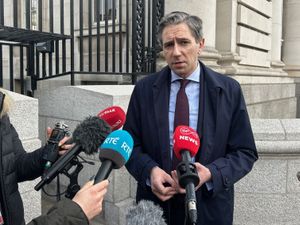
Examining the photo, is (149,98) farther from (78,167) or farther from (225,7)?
(225,7)

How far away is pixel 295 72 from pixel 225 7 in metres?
5.76

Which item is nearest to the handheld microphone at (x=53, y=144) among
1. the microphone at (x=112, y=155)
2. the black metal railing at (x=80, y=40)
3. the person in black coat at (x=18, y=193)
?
the person in black coat at (x=18, y=193)

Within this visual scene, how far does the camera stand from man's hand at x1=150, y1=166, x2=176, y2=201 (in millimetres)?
2102

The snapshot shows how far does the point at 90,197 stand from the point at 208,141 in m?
1.04

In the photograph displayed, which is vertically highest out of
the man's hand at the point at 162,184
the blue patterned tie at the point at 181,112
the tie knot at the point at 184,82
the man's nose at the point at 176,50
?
the man's nose at the point at 176,50

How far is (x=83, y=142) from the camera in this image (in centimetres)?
174

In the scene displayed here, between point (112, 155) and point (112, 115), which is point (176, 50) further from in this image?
point (112, 155)

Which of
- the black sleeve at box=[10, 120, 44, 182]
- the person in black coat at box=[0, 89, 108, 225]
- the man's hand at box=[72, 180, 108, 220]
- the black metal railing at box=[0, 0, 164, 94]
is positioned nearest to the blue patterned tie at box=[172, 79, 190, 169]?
the person in black coat at box=[0, 89, 108, 225]

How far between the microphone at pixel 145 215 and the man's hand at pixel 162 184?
51 centimetres

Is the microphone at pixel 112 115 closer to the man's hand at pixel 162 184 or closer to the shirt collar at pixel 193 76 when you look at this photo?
the man's hand at pixel 162 184

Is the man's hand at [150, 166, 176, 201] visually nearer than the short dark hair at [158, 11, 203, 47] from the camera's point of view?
Yes

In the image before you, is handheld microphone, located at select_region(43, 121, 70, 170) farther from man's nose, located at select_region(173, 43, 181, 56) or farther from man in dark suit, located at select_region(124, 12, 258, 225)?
man's nose, located at select_region(173, 43, 181, 56)

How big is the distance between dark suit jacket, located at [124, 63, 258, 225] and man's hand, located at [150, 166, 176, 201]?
0.10 metres

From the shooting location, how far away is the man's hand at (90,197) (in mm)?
1426
